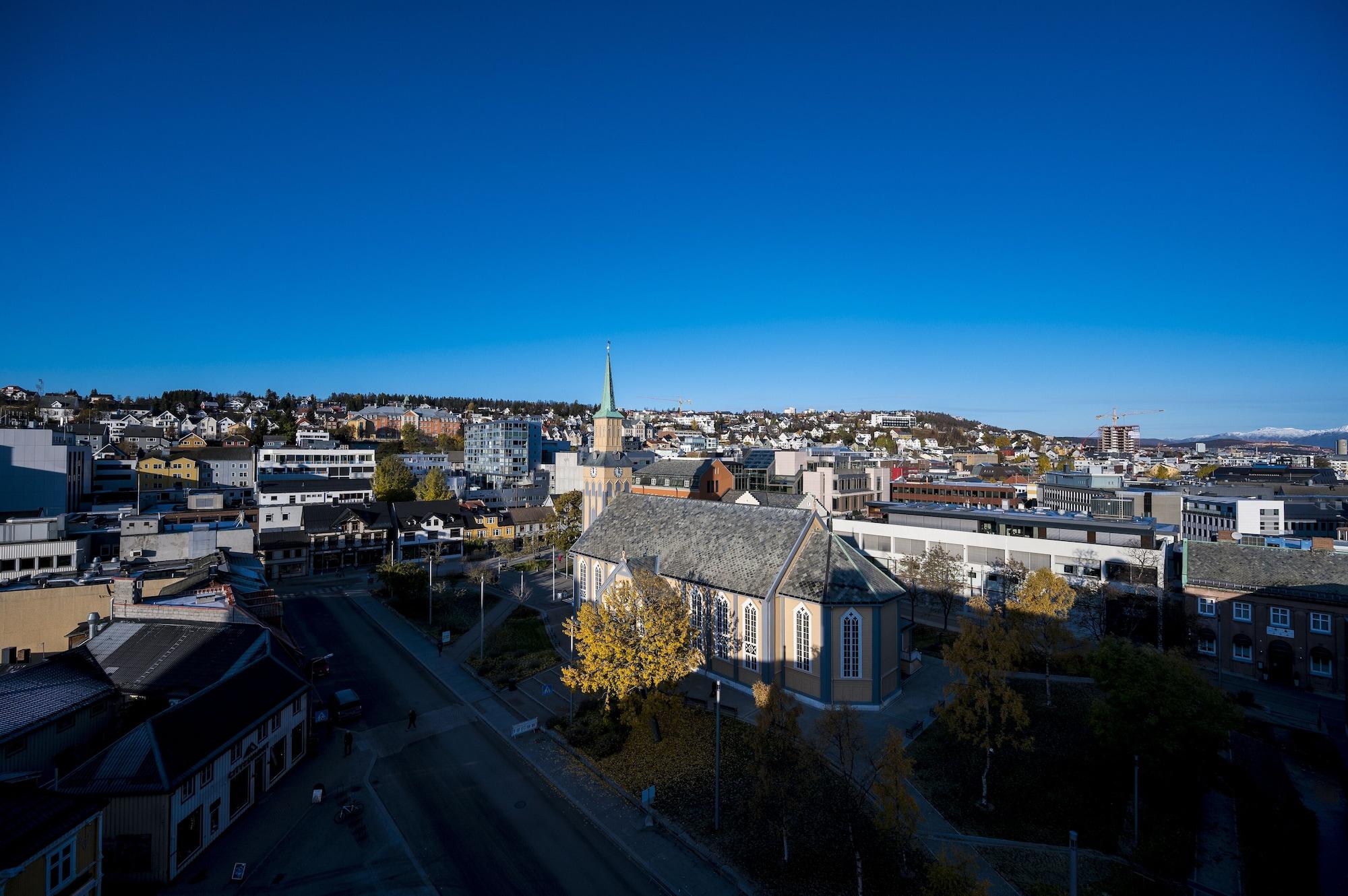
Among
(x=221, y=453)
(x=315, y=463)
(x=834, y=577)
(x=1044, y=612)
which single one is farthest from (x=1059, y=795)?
(x=221, y=453)

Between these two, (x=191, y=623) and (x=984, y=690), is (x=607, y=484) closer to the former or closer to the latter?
(x=191, y=623)

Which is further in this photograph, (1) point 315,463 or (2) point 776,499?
(1) point 315,463

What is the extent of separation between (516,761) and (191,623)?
18.5 metres

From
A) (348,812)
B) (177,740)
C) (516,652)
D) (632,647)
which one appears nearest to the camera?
(177,740)

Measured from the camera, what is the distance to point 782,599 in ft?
111

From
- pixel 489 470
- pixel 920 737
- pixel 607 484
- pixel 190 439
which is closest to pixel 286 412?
pixel 190 439

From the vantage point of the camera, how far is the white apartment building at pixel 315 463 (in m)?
110

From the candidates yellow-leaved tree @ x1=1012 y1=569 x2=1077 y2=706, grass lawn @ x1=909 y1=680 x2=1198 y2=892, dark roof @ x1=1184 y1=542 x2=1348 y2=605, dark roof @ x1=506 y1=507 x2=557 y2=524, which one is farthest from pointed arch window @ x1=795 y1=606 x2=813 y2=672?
dark roof @ x1=506 y1=507 x2=557 y2=524

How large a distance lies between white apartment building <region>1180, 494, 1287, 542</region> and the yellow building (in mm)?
135502

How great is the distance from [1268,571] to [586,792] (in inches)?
1697

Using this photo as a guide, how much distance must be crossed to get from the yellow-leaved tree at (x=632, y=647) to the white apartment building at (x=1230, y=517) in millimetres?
56859

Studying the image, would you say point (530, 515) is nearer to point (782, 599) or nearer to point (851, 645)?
point (782, 599)

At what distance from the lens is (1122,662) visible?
A: 25.3 meters

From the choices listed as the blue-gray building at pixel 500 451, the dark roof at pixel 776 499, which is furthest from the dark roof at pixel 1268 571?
the blue-gray building at pixel 500 451
